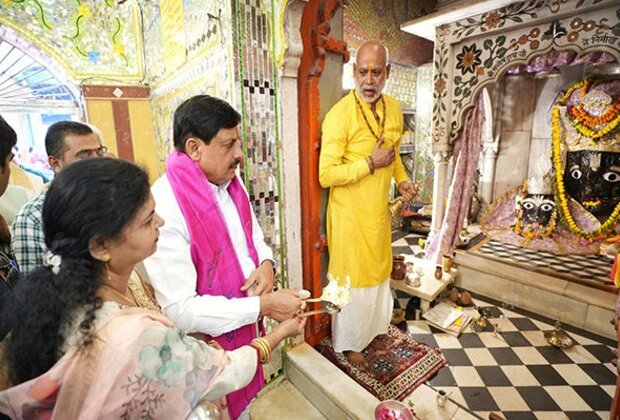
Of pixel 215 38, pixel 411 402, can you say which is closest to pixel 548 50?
pixel 215 38

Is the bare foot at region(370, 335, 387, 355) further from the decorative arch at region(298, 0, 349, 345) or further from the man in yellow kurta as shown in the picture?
the decorative arch at region(298, 0, 349, 345)

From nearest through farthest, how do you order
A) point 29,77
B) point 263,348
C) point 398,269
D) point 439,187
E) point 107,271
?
point 107,271 → point 263,348 → point 29,77 → point 398,269 → point 439,187

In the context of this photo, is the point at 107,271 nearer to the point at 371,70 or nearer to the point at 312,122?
the point at 312,122

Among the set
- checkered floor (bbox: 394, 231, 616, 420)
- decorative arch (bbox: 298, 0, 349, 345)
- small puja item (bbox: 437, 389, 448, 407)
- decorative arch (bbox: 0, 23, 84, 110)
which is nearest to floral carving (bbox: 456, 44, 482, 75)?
decorative arch (bbox: 298, 0, 349, 345)

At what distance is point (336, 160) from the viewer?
96.7 inches

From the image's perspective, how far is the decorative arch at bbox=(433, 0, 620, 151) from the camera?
11.0 ft

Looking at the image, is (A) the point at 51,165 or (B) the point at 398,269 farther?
(B) the point at 398,269

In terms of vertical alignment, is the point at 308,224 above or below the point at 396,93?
below

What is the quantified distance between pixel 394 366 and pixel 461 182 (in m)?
3.28

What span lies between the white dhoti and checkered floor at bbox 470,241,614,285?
3.08 m

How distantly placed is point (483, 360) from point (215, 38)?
380 cm

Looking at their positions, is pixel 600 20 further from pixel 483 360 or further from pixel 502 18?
pixel 483 360

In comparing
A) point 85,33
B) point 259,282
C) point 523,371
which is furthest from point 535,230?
point 85,33

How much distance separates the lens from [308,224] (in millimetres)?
2672
